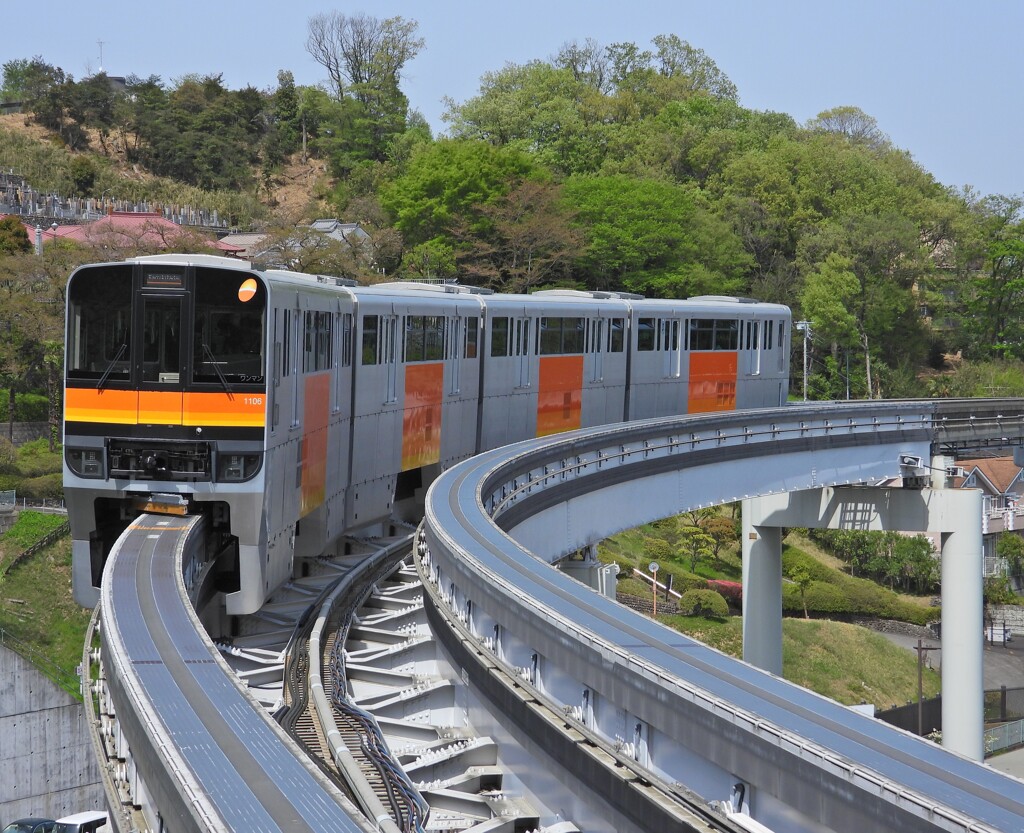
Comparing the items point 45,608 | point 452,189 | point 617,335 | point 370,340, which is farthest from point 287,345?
point 452,189

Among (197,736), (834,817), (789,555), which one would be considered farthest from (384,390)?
(789,555)

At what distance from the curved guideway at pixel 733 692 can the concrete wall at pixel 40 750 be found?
1774 cm

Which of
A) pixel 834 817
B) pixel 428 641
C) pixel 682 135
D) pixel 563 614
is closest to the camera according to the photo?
pixel 834 817

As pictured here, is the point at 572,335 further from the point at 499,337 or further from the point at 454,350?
the point at 454,350

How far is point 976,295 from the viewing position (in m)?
68.1

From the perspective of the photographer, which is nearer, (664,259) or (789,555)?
(789,555)

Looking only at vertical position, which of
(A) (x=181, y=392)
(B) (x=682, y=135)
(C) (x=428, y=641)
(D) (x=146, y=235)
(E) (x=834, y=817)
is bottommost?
(C) (x=428, y=641)

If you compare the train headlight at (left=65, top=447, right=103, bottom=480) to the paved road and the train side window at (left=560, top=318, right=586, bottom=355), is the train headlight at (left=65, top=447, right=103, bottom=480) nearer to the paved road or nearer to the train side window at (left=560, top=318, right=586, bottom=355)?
the train side window at (left=560, top=318, right=586, bottom=355)

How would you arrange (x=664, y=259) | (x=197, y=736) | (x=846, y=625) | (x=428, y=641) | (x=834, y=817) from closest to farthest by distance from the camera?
(x=834, y=817) → (x=197, y=736) → (x=428, y=641) → (x=846, y=625) → (x=664, y=259)

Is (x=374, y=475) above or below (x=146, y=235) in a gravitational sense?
below

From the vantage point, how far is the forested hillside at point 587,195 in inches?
2217

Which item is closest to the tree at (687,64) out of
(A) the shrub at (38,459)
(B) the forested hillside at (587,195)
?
(B) the forested hillside at (587,195)

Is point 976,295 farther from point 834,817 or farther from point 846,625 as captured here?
point 834,817

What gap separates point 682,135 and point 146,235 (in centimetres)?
3562
